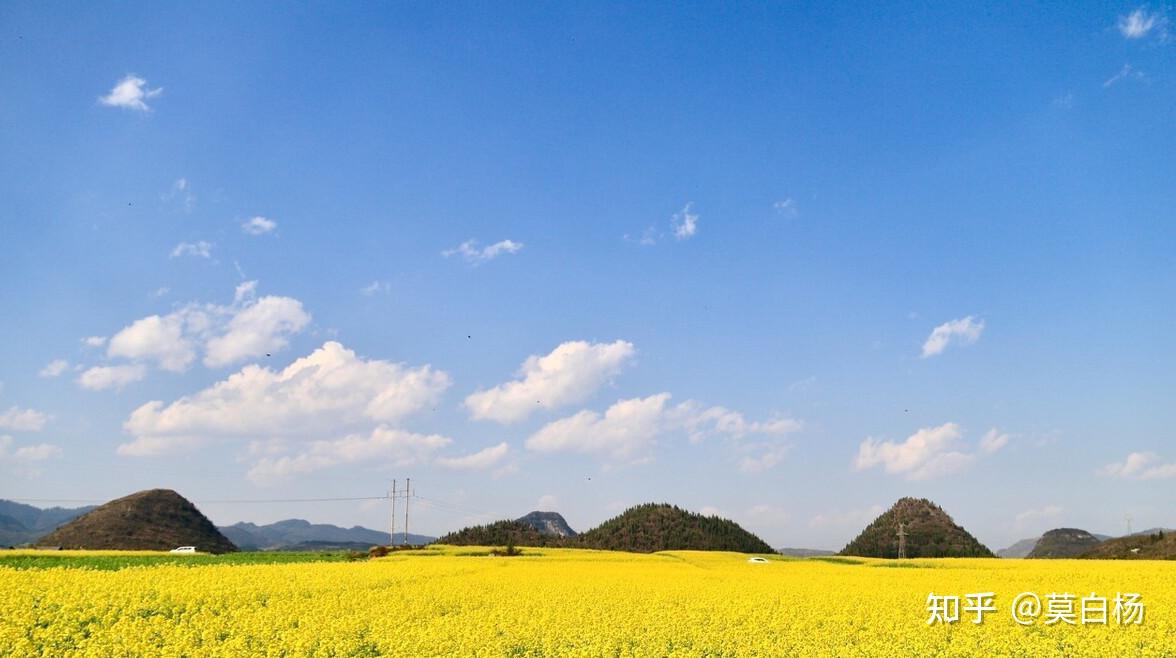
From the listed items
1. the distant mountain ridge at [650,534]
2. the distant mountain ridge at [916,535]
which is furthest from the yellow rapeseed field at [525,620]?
the distant mountain ridge at [916,535]

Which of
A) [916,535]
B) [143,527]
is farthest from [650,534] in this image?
[143,527]

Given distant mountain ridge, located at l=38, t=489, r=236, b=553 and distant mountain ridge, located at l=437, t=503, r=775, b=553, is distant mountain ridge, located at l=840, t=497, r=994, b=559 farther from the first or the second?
distant mountain ridge, located at l=38, t=489, r=236, b=553

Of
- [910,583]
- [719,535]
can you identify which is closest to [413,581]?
[910,583]

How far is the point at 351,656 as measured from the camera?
2062 cm

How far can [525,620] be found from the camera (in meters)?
23.4

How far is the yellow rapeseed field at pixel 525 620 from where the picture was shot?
21.2m

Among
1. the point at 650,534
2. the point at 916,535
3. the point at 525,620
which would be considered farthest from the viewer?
the point at 916,535

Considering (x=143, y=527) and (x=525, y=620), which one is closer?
(x=525, y=620)

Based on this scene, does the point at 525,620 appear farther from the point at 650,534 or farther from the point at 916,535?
the point at 916,535

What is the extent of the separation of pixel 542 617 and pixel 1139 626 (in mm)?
18242

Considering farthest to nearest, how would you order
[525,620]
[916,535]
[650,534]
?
[916,535] → [650,534] → [525,620]

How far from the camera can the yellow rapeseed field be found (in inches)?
837

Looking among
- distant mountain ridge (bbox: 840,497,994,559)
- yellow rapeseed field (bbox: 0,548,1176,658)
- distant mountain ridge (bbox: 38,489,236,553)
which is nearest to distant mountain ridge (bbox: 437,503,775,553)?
distant mountain ridge (bbox: 840,497,994,559)

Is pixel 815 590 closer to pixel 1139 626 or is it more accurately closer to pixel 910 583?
pixel 910 583
